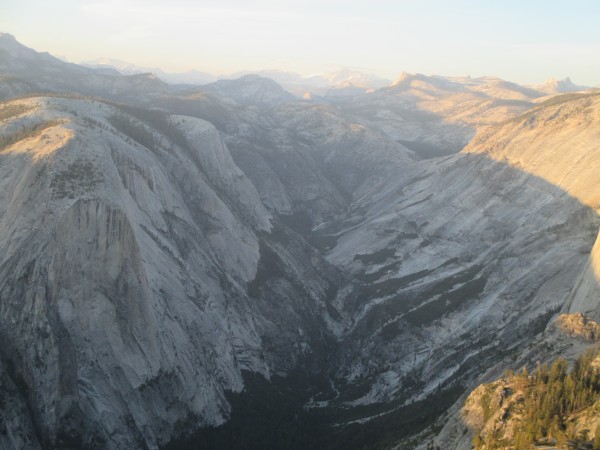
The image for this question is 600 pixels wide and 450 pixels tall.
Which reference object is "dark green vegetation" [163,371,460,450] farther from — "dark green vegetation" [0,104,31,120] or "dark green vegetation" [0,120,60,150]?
"dark green vegetation" [0,104,31,120]

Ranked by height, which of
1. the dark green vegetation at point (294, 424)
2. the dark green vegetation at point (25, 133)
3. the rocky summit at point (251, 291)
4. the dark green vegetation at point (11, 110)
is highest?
the dark green vegetation at point (11, 110)

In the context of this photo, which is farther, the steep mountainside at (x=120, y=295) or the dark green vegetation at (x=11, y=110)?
the dark green vegetation at (x=11, y=110)

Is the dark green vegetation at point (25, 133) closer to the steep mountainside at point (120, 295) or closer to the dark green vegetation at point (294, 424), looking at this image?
the steep mountainside at point (120, 295)

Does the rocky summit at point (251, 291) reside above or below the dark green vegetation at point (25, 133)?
below

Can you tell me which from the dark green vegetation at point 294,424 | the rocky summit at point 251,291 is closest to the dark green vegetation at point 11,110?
the rocky summit at point 251,291

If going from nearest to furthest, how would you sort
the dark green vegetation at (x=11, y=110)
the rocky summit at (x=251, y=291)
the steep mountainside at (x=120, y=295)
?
the steep mountainside at (x=120, y=295) → the rocky summit at (x=251, y=291) → the dark green vegetation at (x=11, y=110)

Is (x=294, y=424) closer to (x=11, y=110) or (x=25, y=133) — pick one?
(x=25, y=133)

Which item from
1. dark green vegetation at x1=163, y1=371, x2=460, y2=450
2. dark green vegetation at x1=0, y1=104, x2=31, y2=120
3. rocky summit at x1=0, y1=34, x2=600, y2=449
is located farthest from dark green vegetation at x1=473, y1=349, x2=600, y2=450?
dark green vegetation at x1=0, y1=104, x2=31, y2=120

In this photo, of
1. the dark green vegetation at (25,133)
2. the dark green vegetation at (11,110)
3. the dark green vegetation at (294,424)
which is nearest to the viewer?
the dark green vegetation at (294,424)
